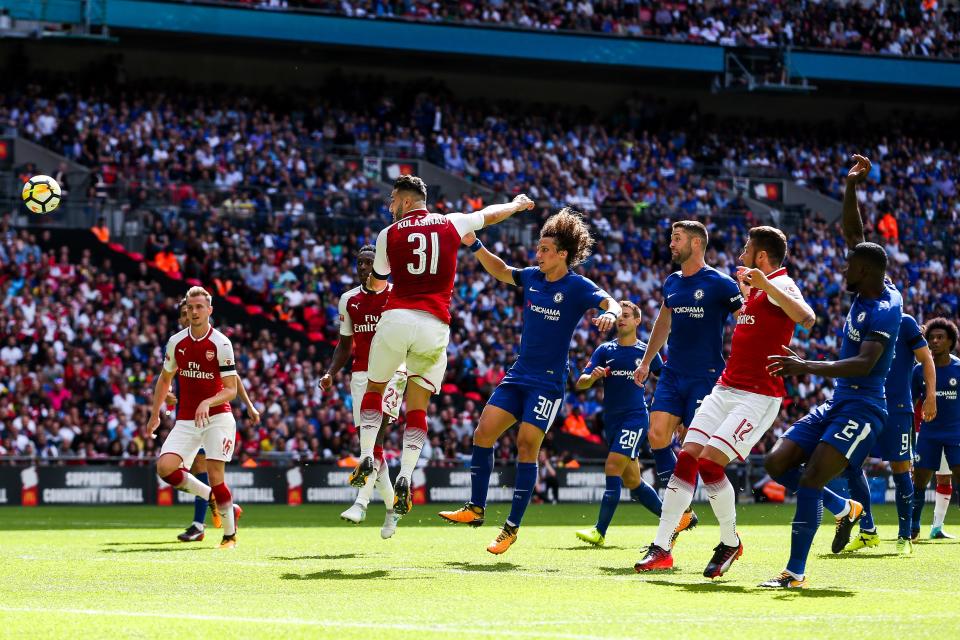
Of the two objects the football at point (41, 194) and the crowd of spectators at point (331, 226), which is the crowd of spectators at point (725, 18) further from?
the football at point (41, 194)

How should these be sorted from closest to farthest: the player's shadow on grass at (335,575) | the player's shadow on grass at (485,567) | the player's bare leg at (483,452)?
the player's shadow on grass at (335,575) < the player's shadow on grass at (485,567) < the player's bare leg at (483,452)

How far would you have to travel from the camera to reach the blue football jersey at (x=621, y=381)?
15.4 m

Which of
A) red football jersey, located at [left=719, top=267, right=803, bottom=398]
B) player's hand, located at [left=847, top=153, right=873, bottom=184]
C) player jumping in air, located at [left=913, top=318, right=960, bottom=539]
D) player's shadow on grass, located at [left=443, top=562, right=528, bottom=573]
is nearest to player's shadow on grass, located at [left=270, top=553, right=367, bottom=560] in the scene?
player's shadow on grass, located at [left=443, top=562, right=528, bottom=573]

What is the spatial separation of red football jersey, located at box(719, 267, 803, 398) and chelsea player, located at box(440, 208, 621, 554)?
5.75ft

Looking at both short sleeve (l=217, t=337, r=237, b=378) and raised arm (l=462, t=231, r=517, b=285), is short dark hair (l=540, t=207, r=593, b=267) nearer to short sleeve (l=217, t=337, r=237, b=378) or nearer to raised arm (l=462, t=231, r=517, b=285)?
raised arm (l=462, t=231, r=517, b=285)

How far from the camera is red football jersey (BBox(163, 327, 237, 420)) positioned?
1495cm

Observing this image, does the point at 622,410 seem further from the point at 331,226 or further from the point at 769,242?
the point at 331,226

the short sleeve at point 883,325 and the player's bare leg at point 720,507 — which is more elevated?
the short sleeve at point 883,325

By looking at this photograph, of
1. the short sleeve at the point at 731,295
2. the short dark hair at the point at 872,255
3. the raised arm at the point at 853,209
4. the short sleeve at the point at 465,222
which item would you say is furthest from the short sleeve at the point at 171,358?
the short dark hair at the point at 872,255

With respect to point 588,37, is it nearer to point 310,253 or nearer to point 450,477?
point 310,253

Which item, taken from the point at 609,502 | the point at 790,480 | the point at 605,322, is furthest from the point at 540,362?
the point at 609,502

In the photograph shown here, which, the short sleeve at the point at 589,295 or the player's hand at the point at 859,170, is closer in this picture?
the player's hand at the point at 859,170

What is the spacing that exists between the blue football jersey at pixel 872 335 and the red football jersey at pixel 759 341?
0.65 m

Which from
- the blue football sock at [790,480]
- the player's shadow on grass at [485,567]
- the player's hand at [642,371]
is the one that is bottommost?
the player's shadow on grass at [485,567]
